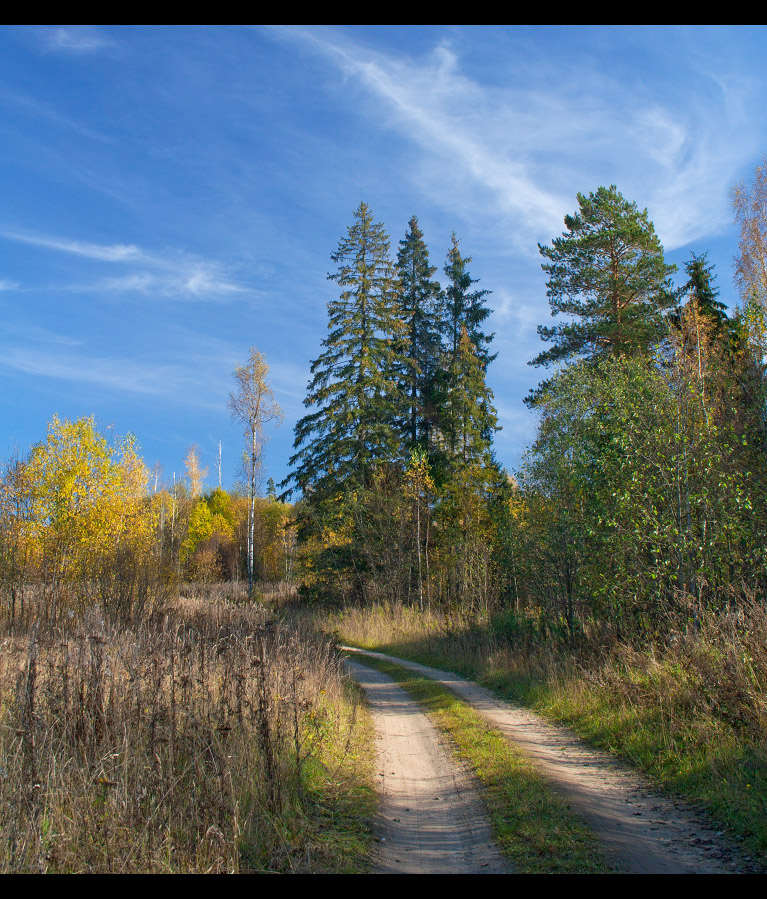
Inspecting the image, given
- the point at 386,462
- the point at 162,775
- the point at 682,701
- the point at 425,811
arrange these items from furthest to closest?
the point at 386,462, the point at 682,701, the point at 425,811, the point at 162,775

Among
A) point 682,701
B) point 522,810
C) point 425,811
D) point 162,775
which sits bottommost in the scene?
point 425,811

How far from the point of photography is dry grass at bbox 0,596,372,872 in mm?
4152

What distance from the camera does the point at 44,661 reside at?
7.17 meters

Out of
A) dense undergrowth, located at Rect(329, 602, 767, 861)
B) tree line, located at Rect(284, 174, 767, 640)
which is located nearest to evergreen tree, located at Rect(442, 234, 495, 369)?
tree line, located at Rect(284, 174, 767, 640)

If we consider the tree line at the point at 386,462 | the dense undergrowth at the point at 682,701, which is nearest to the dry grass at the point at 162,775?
the dense undergrowth at the point at 682,701

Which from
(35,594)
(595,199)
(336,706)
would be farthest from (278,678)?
(595,199)

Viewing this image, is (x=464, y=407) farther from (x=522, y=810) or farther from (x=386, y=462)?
(x=522, y=810)

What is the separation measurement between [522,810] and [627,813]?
40.6 inches

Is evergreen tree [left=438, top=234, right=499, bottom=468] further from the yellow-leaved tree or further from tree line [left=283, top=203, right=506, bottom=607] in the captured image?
the yellow-leaved tree

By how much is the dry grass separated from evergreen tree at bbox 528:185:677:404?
24.6m

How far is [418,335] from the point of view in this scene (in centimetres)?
3938

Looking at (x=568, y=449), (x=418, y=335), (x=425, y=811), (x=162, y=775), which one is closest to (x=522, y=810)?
(x=425, y=811)

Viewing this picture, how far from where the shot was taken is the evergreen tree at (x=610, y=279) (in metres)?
27.6
